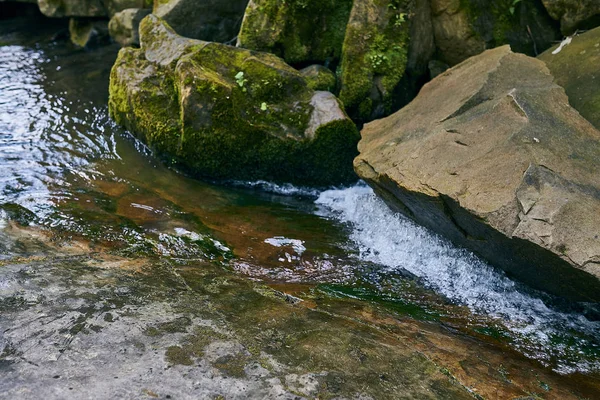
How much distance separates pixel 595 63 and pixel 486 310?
10.5ft

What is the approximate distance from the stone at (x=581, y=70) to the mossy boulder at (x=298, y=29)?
2.97 meters

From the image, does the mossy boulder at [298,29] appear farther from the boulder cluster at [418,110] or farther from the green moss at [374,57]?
the green moss at [374,57]

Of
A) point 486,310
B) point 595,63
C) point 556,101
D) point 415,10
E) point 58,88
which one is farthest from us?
point 58,88

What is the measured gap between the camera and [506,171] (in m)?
4.82

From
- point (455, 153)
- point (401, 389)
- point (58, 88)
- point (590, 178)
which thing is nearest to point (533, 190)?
point (590, 178)

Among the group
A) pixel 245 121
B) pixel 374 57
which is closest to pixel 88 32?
pixel 245 121

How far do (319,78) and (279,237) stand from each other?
2.76 metres

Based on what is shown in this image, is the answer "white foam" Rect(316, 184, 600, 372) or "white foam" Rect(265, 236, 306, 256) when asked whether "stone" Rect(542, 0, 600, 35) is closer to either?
"white foam" Rect(316, 184, 600, 372)

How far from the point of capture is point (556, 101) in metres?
5.57

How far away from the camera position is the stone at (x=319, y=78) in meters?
7.74

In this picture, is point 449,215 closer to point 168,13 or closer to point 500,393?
point 500,393

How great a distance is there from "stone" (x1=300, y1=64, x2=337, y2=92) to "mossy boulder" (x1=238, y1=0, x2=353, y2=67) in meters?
0.49

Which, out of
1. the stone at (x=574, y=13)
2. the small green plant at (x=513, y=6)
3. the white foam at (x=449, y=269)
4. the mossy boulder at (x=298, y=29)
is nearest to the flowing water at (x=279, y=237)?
the white foam at (x=449, y=269)

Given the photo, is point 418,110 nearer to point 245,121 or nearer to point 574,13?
point 245,121
